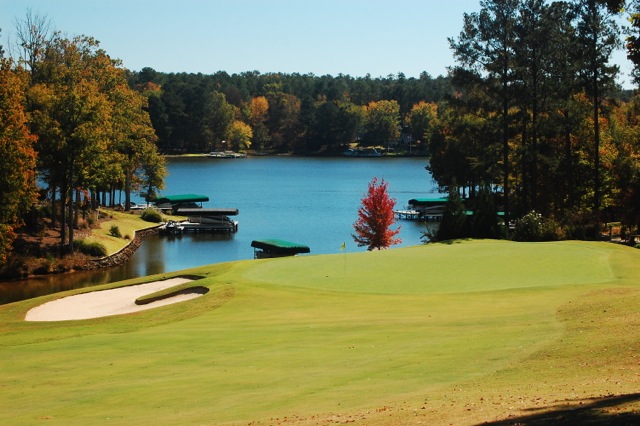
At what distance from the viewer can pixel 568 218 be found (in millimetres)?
56594

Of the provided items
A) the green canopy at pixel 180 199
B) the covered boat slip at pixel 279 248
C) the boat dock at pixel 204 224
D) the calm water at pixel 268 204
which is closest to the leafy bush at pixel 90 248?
the calm water at pixel 268 204

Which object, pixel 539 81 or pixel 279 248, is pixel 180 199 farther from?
pixel 539 81

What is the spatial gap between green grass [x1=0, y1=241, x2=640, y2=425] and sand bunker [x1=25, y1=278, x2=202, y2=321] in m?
1.00

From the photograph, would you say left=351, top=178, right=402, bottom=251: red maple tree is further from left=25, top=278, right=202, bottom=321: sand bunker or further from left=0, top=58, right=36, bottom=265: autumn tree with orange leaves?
left=25, top=278, right=202, bottom=321: sand bunker

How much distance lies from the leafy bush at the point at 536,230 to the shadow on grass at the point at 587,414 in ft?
121

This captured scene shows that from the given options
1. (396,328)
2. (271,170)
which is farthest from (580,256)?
(271,170)

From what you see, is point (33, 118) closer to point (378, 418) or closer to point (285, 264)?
point (285, 264)

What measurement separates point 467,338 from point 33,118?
4519 cm

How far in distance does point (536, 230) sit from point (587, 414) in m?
38.5

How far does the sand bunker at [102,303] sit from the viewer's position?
107 feet

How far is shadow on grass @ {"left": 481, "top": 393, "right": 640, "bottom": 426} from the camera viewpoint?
12.9 meters

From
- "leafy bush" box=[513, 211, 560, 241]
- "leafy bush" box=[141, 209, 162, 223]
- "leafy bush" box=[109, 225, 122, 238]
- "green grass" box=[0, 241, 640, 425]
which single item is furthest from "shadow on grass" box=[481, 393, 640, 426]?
"leafy bush" box=[141, 209, 162, 223]

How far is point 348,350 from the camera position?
21562mm

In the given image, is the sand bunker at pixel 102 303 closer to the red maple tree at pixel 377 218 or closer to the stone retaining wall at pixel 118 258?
the stone retaining wall at pixel 118 258
